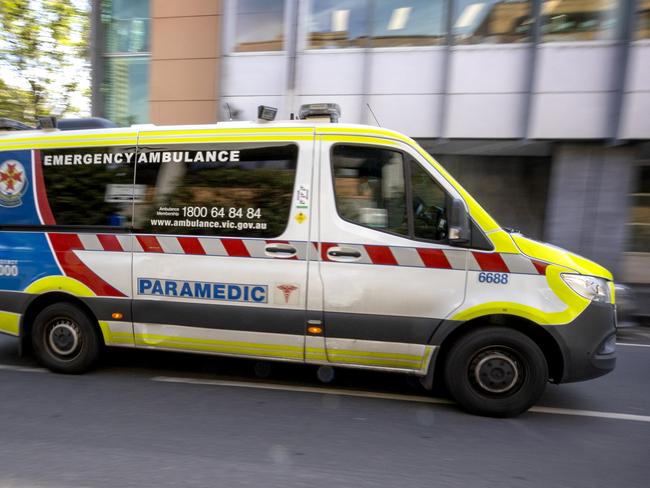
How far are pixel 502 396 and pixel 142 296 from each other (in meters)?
3.21

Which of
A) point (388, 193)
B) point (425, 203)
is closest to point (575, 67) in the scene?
point (425, 203)

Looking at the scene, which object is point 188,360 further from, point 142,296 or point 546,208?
point 546,208

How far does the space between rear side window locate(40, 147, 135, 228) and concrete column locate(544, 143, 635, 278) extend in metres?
9.86

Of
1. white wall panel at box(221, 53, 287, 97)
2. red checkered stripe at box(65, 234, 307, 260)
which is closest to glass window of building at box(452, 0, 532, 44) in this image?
white wall panel at box(221, 53, 287, 97)

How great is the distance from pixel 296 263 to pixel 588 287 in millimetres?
2294

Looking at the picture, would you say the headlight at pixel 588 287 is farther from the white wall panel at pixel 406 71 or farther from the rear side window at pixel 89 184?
the white wall panel at pixel 406 71

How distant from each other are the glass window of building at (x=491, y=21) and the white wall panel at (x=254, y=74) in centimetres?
419

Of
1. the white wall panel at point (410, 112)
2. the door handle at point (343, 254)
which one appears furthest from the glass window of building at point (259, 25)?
the door handle at point (343, 254)

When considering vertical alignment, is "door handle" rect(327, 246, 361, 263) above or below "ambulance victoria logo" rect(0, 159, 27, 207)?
below

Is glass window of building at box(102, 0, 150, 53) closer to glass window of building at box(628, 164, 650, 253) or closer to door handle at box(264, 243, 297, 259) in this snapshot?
door handle at box(264, 243, 297, 259)

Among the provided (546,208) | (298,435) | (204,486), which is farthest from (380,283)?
(546,208)

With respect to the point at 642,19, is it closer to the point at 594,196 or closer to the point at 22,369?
the point at 594,196

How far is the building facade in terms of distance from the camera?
1059 cm

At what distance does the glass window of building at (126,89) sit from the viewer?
45.0 ft
